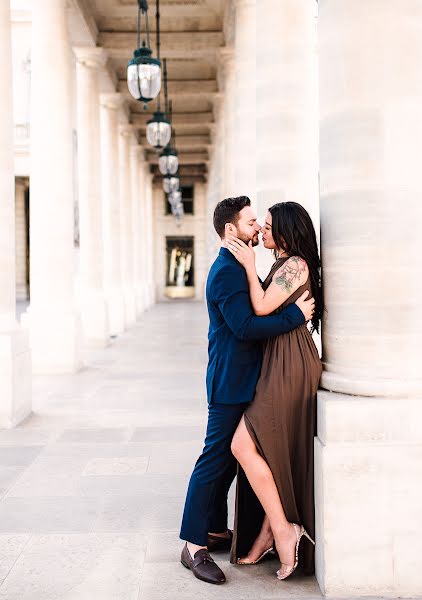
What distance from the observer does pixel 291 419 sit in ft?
11.0

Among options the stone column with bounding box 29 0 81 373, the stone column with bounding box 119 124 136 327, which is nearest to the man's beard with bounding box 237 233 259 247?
the stone column with bounding box 29 0 81 373

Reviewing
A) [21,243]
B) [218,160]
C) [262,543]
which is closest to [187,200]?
[21,243]

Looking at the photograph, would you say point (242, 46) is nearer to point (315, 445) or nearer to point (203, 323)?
point (315, 445)

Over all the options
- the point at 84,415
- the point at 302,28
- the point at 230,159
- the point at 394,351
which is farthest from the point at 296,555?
the point at 230,159

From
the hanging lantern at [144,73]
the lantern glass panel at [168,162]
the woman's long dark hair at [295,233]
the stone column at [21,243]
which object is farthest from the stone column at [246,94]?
the stone column at [21,243]

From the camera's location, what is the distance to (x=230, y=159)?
1480cm

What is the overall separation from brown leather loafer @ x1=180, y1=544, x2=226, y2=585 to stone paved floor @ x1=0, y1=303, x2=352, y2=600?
1.7 inches

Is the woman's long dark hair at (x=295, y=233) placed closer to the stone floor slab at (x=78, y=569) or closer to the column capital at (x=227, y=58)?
the stone floor slab at (x=78, y=569)

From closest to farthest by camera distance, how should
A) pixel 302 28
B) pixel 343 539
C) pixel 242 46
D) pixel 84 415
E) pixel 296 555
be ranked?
1. pixel 343 539
2. pixel 296 555
3. pixel 302 28
4. pixel 84 415
5. pixel 242 46

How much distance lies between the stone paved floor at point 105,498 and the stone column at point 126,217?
1212cm

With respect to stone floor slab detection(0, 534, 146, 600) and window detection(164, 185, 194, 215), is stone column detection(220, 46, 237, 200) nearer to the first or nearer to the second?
stone floor slab detection(0, 534, 146, 600)

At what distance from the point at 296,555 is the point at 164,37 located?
14855 millimetres

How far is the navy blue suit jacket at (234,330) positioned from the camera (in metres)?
3.24

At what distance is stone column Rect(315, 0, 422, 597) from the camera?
310 cm
